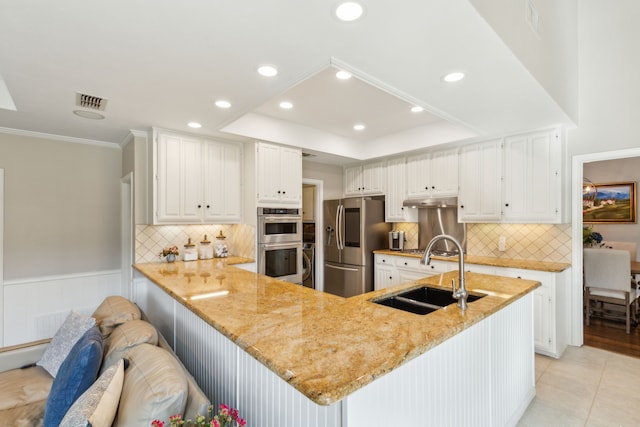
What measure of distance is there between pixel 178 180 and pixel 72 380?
93.0 inches

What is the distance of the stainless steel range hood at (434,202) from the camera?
412 centimetres

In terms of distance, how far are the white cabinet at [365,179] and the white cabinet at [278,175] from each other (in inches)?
57.8

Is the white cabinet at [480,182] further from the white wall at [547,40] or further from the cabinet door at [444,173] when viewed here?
the white wall at [547,40]

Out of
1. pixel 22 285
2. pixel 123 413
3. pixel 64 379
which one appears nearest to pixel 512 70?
pixel 123 413

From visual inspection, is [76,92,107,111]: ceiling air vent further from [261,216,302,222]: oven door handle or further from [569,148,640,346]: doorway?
[569,148,640,346]: doorway

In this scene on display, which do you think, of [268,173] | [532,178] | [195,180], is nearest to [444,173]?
[532,178]

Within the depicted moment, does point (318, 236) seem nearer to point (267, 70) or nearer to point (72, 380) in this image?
point (267, 70)

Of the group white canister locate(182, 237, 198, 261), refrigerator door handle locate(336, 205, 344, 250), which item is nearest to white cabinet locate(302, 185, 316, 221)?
refrigerator door handle locate(336, 205, 344, 250)

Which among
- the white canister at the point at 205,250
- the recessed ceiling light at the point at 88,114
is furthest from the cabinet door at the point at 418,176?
the recessed ceiling light at the point at 88,114

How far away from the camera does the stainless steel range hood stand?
4.12 m

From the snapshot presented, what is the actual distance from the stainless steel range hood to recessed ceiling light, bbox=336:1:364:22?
313cm

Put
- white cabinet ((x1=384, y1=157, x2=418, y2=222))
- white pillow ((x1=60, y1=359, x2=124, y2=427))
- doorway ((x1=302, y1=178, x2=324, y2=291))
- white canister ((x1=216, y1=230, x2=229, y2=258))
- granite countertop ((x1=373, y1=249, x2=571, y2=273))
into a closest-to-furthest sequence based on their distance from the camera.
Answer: white pillow ((x1=60, y1=359, x2=124, y2=427)), granite countertop ((x1=373, y1=249, x2=571, y2=273)), white canister ((x1=216, y1=230, x2=229, y2=258)), white cabinet ((x1=384, y1=157, x2=418, y2=222)), doorway ((x1=302, y1=178, x2=324, y2=291))

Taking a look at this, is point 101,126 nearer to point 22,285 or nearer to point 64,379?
point 22,285

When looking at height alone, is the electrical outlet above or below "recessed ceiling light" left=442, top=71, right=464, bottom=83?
below
